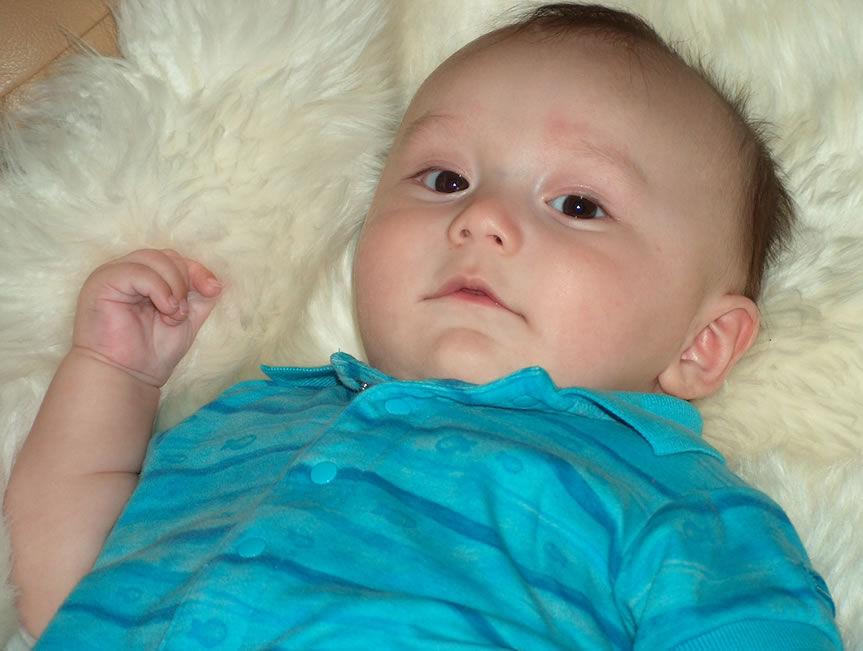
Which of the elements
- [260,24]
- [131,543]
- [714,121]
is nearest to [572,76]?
[714,121]

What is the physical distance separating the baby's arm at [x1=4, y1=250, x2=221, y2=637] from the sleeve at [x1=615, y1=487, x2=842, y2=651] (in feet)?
2.65

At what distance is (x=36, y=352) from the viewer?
73.4 inches

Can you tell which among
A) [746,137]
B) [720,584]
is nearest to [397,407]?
[720,584]

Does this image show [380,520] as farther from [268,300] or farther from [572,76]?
[572,76]

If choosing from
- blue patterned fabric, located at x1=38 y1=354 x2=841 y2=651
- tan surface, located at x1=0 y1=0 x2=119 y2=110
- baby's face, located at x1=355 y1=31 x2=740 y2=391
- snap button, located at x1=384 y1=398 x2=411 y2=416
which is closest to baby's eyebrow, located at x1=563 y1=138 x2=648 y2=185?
baby's face, located at x1=355 y1=31 x2=740 y2=391

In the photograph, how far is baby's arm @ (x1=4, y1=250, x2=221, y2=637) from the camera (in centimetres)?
168

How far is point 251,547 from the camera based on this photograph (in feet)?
4.72

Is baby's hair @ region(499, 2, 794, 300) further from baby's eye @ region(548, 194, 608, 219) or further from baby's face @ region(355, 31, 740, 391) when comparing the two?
baby's eye @ region(548, 194, 608, 219)

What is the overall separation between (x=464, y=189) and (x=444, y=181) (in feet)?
0.18

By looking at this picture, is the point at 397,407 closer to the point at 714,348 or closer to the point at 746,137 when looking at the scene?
the point at 714,348

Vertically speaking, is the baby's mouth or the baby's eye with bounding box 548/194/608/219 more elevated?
the baby's eye with bounding box 548/194/608/219

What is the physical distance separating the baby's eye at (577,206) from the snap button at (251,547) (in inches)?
26.2

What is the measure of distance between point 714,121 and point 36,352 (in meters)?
1.18

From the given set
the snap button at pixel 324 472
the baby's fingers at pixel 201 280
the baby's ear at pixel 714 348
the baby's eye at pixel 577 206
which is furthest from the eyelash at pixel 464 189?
the snap button at pixel 324 472
